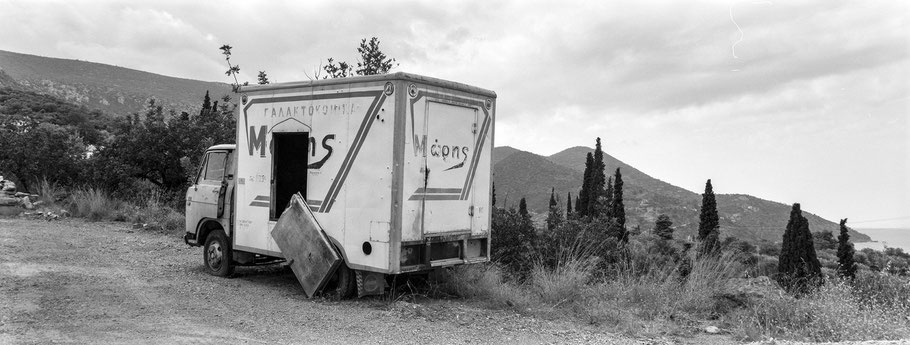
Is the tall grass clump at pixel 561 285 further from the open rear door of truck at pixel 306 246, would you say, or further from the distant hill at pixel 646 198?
the distant hill at pixel 646 198

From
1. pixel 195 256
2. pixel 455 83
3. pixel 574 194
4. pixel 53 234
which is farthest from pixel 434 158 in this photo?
pixel 574 194

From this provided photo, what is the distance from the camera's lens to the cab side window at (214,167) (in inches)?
373

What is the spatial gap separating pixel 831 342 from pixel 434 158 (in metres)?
4.33

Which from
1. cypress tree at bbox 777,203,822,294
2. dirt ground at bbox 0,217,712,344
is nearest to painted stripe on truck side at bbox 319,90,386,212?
dirt ground at bbox 0,217,712,344

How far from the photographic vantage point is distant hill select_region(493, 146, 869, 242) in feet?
255

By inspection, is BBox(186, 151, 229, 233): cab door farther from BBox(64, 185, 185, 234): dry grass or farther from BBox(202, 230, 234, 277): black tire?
BBox(64, 185, 185, 234): dry grass

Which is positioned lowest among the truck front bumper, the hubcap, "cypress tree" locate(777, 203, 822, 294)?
"cypress tree" locate(777, 203, 822, 294)

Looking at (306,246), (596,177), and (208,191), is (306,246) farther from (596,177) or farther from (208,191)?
(596,177)

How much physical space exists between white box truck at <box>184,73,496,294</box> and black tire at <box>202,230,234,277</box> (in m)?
0.49

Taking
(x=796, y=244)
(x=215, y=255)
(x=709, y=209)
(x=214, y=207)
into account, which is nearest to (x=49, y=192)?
(x=215, y=255)

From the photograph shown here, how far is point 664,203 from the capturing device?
294 feet

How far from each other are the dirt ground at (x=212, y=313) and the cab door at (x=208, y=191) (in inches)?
34.4

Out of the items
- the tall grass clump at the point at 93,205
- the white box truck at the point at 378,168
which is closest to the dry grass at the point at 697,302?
the white box truck at the point at 378,168

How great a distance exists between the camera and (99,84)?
78688 mm
